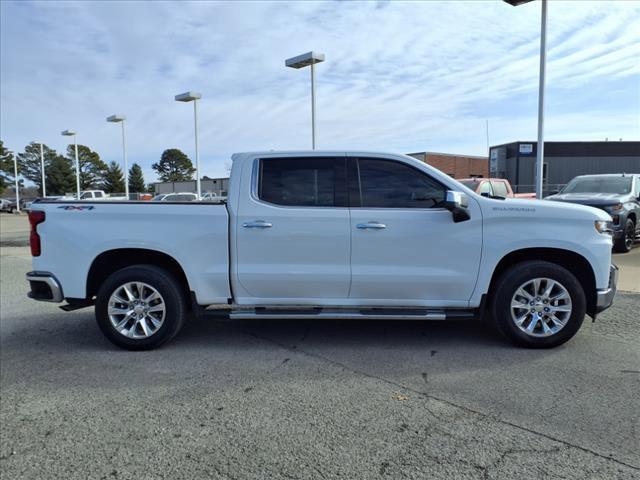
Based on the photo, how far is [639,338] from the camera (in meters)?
5.20

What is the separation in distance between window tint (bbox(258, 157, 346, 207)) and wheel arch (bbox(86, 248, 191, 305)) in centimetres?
117

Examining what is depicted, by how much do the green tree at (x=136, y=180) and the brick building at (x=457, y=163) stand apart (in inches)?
2498

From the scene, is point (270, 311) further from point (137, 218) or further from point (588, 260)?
point (588, 260)

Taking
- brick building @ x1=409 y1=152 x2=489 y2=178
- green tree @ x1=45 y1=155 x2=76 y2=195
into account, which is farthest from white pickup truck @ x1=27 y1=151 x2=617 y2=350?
green tree @ x1=45 y1=155 x2=76 y2=195

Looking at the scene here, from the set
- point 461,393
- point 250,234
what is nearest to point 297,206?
point 250,234

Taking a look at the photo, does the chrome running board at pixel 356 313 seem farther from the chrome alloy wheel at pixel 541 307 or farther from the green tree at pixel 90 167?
the green tree at pixel 90 167

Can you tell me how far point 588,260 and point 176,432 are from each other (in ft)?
12.8

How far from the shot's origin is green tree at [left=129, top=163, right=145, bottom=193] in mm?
96125

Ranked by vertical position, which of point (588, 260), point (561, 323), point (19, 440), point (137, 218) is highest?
point (137, 218)

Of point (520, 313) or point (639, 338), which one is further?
point (639, 338)

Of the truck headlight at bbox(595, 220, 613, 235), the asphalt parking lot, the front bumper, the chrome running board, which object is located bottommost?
the asphalt parking lot

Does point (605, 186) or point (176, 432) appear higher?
point (605, 186)

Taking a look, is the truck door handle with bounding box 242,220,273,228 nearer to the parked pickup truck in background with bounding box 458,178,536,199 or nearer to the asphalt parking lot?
the asphalt parking lot

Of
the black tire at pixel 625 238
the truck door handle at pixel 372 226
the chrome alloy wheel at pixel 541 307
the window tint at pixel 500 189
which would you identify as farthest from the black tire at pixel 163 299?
the window tint at pixel 500 189
